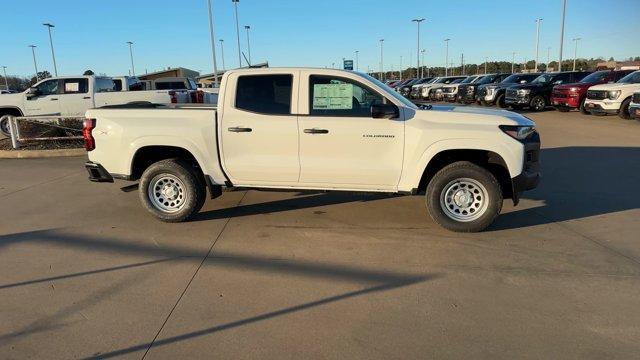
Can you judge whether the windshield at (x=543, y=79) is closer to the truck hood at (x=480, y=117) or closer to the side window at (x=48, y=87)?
the truck hood at (x=480, y=117)

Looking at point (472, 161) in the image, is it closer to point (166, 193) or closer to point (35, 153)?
point (166, 193)

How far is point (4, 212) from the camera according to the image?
6.76 m

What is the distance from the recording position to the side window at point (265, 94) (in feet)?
18.9

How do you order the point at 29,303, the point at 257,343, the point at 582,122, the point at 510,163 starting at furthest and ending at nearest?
the point at 582,122 → the point at 510,163 → the point at 29,303 → the point at 257,343

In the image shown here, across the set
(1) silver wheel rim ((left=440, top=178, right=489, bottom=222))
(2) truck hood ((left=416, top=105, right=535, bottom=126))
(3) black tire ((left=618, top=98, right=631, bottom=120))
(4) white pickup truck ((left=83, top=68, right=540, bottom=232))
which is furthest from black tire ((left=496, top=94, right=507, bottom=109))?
(1) silver wheel rim ((left=440, top=178, right=489, bottom=222))

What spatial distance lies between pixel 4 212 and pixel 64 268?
112 inches

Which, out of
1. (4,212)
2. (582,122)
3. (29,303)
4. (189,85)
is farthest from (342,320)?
(189,85)

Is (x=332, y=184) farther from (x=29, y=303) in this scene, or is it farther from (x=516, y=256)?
(x=29, y=303)

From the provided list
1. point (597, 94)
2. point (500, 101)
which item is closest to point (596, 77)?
point (597, 94)

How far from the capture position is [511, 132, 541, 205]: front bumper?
17.9 ft

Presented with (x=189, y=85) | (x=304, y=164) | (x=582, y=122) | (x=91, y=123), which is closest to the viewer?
(x=304, y=164)

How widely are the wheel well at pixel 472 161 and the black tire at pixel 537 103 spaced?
1724cm

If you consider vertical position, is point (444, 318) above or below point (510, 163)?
below

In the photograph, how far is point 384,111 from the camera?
5.41 metres
